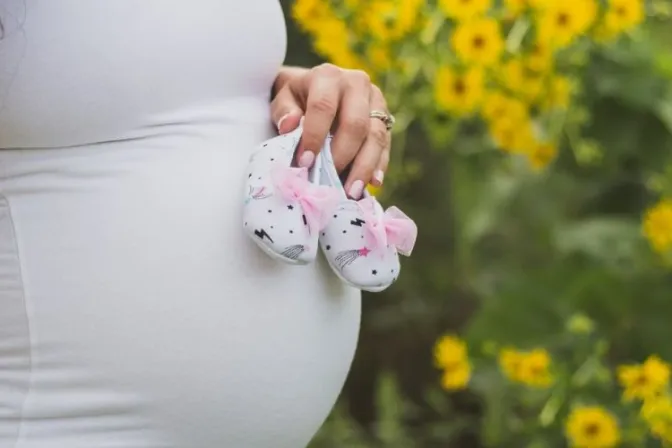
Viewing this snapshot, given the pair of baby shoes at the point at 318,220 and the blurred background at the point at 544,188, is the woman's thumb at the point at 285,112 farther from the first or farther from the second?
the blurred background at the point at 544,188

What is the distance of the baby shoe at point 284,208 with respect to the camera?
65 centimetres

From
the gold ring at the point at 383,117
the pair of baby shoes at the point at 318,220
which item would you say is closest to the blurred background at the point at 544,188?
the gold ring at the point at 383,117

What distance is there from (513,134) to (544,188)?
0.24 metres

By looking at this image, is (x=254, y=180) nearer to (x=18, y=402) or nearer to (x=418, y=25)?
(x=18, y=402)

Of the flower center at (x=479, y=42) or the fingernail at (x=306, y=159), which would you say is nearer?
the fingernail at (x=306, y=159)

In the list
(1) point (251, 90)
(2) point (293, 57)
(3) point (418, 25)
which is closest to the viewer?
(1) point (251, 90)

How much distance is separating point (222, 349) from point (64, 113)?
0.18m

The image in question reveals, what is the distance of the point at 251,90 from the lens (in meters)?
0.75

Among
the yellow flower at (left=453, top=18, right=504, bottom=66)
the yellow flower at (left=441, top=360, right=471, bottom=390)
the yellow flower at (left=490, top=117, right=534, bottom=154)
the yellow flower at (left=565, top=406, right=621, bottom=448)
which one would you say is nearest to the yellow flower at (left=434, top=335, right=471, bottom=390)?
the yellow flower at (left=441, top=360, right=471, bottom=390)

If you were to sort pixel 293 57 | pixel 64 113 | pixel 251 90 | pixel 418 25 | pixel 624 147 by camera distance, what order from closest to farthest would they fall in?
pixel 64 113
pixel 251 90
pixel 418 25
pixel 624 147
pixel 293 57

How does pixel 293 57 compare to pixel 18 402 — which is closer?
pixel 18 402

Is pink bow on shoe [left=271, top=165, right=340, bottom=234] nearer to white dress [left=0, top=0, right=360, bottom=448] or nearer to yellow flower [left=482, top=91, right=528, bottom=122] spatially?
white dress [left=0, top=0, right=360, bottom=448]

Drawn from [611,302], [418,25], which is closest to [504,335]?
[611,302]

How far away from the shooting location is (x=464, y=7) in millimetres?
1108
